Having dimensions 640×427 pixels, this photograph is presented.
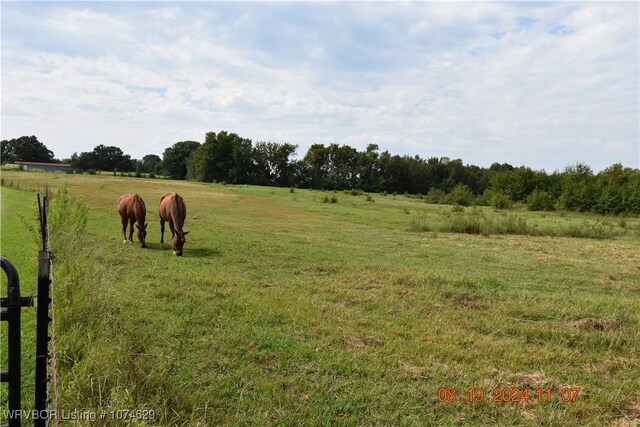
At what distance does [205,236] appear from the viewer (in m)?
15.3

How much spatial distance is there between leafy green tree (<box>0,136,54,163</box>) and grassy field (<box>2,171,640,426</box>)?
331 feet

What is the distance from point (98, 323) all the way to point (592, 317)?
23.5 feet

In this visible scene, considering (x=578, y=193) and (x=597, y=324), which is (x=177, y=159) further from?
(x=597, y=324)

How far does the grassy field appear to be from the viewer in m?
3.90

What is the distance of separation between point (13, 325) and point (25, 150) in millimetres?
112513

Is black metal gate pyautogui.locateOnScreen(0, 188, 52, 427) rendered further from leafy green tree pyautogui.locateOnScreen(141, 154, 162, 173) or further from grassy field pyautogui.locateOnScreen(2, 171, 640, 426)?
leafy green tree pyautogui.locateOnScreen(141, 154, 162, 173)

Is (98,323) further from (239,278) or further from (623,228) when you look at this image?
(623,228)

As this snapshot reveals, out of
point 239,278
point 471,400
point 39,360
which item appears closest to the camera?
point 39,360

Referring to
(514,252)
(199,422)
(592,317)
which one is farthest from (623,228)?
(199,422)

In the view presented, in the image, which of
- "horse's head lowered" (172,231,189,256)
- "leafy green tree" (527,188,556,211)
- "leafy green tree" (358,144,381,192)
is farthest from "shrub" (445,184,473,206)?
"horse's head lowered" (172,231,189,256)

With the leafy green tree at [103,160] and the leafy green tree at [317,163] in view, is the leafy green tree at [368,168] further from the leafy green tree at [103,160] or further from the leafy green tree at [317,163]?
the leafy green tree at [103,160]

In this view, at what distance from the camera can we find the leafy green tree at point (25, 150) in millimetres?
92812

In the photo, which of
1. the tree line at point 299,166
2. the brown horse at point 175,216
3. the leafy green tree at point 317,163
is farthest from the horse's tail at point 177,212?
the leafy green tree at point 317,163

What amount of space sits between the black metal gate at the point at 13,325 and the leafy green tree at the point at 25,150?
110 meters
